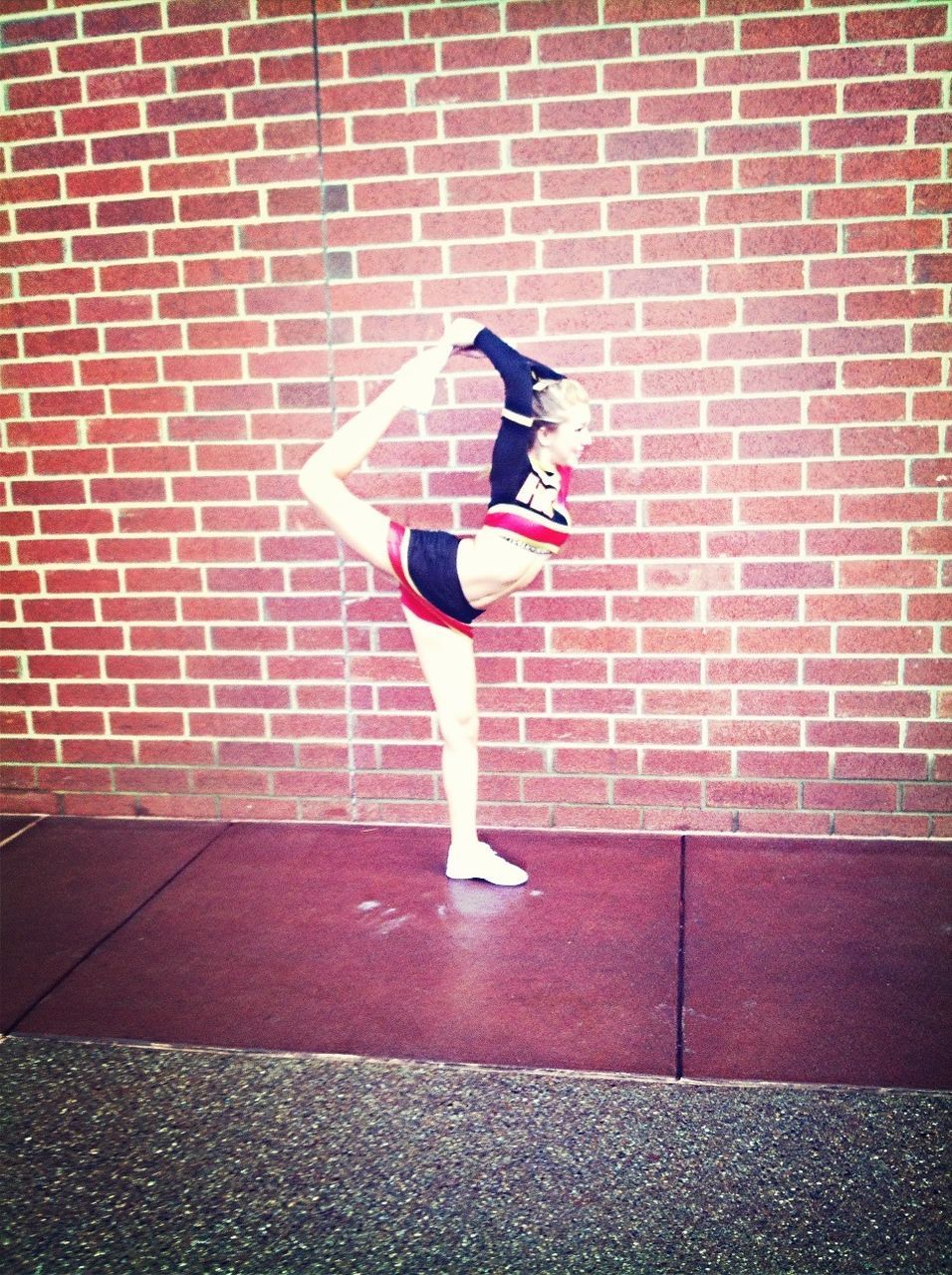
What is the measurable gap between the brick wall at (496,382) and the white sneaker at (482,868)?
46 centimetres

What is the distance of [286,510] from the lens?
4.31 m

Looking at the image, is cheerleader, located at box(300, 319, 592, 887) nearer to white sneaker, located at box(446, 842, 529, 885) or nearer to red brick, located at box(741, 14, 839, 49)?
white sneaker, located at box(446, 842, 529, 885)

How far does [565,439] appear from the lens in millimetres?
3441

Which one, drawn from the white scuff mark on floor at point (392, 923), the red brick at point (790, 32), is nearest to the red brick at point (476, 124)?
the red brick at point (790, 32)

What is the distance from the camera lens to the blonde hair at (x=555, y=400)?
3.39 m

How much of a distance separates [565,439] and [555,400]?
13cm

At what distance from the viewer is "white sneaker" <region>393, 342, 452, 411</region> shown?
339 cm

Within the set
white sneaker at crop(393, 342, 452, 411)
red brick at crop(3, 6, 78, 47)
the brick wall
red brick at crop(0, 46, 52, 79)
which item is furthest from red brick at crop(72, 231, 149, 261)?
Answer: white sneaker at crop(393, 342, 452, 411)

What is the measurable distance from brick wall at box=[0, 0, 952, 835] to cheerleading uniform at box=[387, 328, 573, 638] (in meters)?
0.58

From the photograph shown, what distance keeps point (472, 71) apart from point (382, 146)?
1.36 feet

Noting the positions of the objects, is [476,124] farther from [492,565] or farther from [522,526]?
[492,565]

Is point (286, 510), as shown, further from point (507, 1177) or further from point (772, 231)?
point (507, 1177)

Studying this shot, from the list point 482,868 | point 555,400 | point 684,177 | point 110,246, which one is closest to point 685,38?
point 684,177

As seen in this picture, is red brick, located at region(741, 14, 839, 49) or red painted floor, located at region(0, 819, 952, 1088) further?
red brick, located at region(741, 14, 839, 49)
